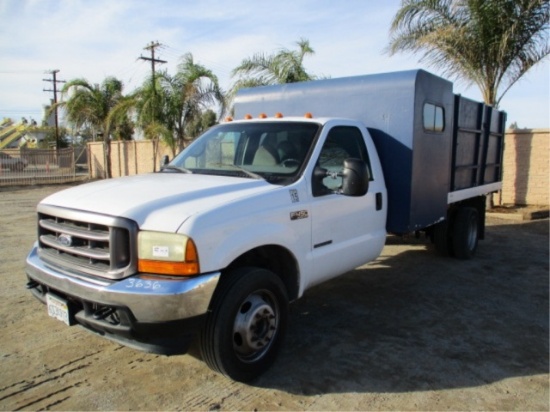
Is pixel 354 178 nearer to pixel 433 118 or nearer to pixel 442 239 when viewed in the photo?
pixel 433 118

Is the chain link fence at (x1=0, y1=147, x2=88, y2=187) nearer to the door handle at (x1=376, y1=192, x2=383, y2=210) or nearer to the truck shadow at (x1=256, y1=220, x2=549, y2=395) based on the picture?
the truck shadow at (x1=256, y1=220, x2=549, y2=395)

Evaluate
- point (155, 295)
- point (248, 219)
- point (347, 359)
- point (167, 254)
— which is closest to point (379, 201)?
point (347, 359)

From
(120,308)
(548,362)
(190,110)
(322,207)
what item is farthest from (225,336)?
(190,110)

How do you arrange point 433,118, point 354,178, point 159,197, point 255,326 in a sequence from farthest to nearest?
point 433,118 → point 354,178 → point 255,326 → point 159,197

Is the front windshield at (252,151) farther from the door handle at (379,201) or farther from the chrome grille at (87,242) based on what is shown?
the chrome grille at (87,242)

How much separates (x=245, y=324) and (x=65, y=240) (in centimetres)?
146

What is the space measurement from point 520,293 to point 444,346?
2.18m

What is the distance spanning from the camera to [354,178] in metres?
3.71

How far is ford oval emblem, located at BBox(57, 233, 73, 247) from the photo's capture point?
10.8ft

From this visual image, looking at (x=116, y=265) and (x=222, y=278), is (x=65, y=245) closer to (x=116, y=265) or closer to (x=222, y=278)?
(x=116, y=265)

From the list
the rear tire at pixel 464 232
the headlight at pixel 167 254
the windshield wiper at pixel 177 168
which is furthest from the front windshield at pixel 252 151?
the rear tire at pixel 464 232

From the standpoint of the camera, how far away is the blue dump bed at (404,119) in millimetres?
4977

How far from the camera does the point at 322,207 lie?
4020mm

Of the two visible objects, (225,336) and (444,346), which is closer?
(225,336)
